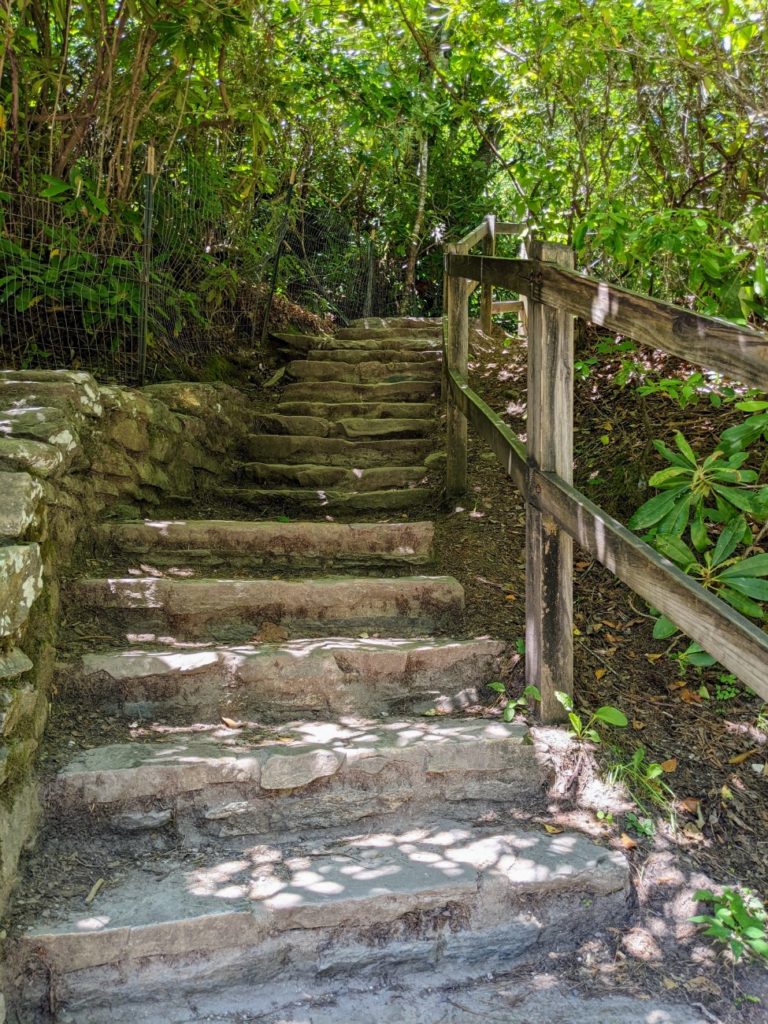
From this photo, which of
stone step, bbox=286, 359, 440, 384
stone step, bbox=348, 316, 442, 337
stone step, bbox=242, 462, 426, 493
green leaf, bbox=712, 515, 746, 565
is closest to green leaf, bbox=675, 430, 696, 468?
green leaf, bbox=712, 515, 746, 565

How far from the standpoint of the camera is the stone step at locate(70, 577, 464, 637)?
3049 millimetres

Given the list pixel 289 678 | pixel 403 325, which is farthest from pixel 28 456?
pixel 403 325

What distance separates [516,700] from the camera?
281 cm

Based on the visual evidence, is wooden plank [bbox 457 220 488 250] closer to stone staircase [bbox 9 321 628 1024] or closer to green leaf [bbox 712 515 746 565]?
stone staircase [bbox 9 321 628 1024]

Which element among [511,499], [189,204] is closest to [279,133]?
[189,204]

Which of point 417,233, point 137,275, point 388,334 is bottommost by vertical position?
point 388,334

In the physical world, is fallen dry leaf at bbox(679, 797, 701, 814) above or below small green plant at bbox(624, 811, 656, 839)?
above

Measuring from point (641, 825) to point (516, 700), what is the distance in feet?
1.93

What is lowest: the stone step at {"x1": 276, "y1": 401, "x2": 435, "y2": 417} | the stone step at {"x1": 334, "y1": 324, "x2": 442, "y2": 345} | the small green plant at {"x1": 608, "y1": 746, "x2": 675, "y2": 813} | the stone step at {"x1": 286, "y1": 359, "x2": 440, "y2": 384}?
the small green plant at {"x1": 608, "y1": 746, "x2": 675, "y2": 813}

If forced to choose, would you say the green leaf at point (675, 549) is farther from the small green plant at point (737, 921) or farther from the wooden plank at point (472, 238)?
the wooden plank at point (472, 238)

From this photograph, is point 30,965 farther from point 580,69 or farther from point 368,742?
point 580,69

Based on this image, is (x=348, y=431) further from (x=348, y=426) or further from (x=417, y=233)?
(x=417, y=233)

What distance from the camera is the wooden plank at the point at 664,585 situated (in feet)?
5.79

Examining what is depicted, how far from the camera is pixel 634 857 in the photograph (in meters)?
2.29
